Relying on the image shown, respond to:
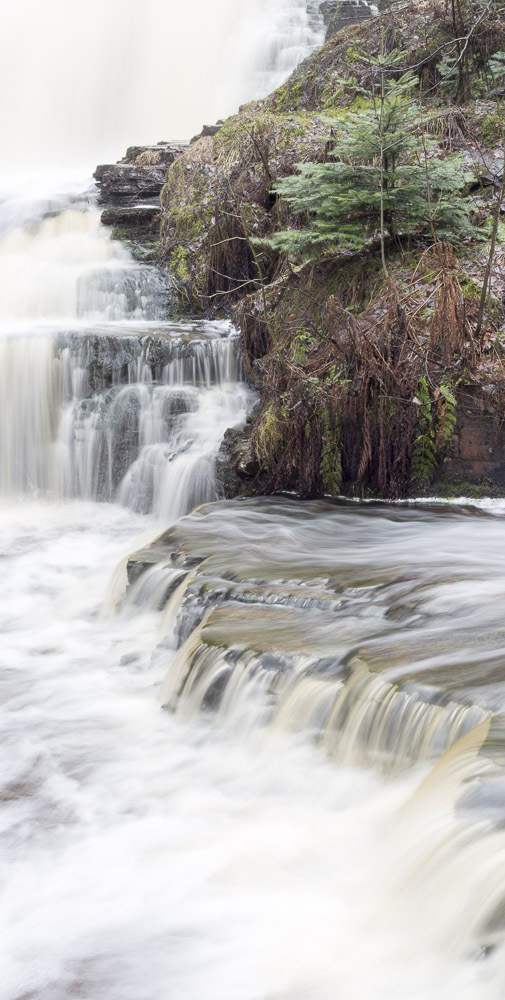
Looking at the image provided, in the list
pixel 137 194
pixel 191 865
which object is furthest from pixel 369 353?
pixel 137 194

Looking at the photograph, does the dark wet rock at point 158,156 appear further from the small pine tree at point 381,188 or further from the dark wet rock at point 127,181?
the small pine tree at point 381,188

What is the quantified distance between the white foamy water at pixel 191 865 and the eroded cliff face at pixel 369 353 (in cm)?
273

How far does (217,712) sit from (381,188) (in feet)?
15.7

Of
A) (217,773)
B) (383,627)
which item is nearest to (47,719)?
(217,773)

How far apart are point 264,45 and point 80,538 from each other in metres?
17.0

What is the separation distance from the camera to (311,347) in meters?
7.27

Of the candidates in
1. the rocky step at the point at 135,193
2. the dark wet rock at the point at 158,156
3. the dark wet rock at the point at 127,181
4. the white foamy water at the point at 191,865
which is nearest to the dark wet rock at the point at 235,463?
the white foamy water at the point at 191,865

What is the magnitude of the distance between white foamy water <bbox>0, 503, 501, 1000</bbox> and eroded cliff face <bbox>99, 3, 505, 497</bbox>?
2726 mm

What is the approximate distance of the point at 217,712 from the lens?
394 cm

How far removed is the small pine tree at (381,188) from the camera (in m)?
6.90

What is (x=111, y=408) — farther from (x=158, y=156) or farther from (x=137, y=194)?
(x=158, y=156)

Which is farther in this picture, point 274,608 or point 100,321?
point 100,321

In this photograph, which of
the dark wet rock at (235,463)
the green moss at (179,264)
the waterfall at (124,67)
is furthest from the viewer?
the waterfall at (124,67)

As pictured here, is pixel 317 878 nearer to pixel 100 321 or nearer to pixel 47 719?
pixel 47 719
